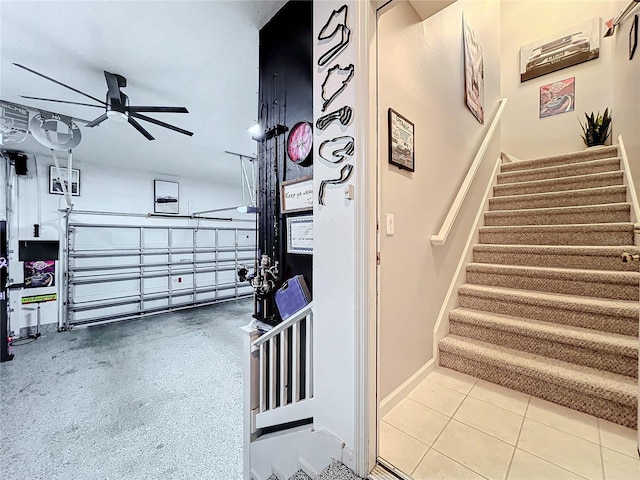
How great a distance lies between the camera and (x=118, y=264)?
5.36 m

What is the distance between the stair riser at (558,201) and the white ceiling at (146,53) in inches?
116

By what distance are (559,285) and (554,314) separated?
12.0 inches

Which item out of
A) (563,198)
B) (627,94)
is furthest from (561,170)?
(627,94)

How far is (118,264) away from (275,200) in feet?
17.2

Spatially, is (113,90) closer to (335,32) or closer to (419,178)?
(335,32)

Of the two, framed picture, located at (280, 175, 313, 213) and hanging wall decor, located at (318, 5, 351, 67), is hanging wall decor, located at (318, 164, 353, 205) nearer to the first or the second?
framed picture, located at (280, 175, 313, 213)

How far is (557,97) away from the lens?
13.3ft

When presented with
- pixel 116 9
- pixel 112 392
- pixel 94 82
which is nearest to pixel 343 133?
pixel 116 9

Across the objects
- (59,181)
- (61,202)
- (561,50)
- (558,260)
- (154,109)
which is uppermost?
(561,50)

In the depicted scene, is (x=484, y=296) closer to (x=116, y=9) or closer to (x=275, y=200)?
(x=275, y=200)

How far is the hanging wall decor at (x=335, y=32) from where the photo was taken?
119cm

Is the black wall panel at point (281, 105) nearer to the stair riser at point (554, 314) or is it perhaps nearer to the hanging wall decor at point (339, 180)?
the hanging wall decor at point (339, 180)

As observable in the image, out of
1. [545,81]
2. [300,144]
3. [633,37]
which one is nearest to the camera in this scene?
[300,144]

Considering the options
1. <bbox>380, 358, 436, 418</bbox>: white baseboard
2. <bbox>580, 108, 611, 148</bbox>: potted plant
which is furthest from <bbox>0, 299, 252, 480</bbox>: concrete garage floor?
<bbox>580, 108, 611, 148</bbox>: potted plant
